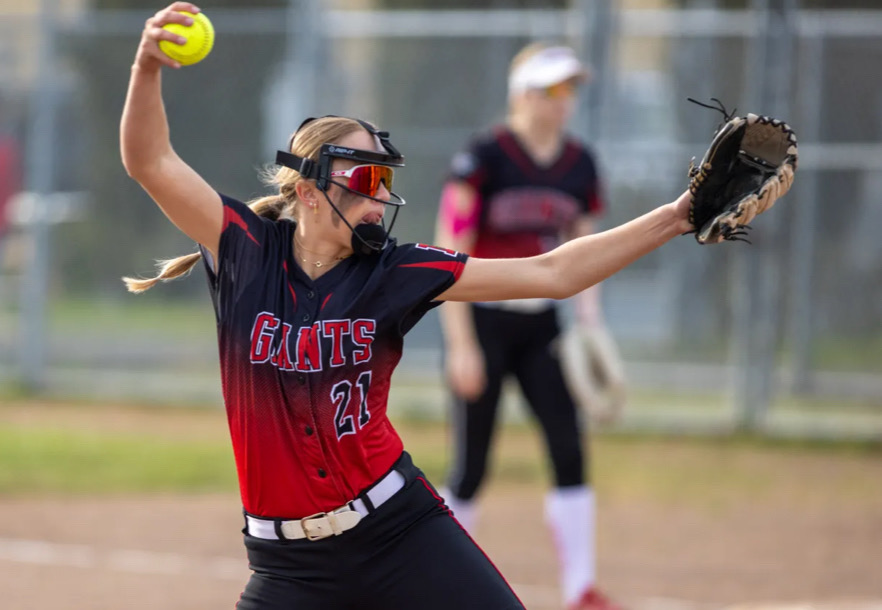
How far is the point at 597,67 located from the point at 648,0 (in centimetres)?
131

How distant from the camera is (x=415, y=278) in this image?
318 cm

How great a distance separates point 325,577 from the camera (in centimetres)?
307

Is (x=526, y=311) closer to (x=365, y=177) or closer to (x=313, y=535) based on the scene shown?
(x=365, y=177)

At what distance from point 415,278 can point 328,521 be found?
0.63 m

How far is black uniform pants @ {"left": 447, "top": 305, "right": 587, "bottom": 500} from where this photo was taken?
5434mm

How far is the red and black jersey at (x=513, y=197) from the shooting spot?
18.4 ft

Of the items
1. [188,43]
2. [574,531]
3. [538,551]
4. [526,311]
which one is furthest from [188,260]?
[538,551]

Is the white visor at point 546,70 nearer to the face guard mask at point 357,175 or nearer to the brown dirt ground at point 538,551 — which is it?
the brown dirt ground at point 538,551

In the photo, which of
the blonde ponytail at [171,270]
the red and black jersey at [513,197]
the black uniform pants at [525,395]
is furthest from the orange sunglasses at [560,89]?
the blonde ponytail at [171,270]

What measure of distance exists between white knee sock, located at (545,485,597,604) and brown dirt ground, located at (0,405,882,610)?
318 millimetres

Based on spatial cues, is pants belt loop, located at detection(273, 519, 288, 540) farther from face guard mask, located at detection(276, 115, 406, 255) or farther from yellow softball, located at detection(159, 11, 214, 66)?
yellow softball, located at detection(159, 11, 214, 66)

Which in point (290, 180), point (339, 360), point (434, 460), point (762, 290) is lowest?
point (434, 460)

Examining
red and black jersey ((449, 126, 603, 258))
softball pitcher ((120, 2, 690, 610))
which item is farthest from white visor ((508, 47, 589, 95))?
softball pitcher ((120, 2, 690, 610))

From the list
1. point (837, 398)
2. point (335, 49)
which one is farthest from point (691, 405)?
point (335, 49)
